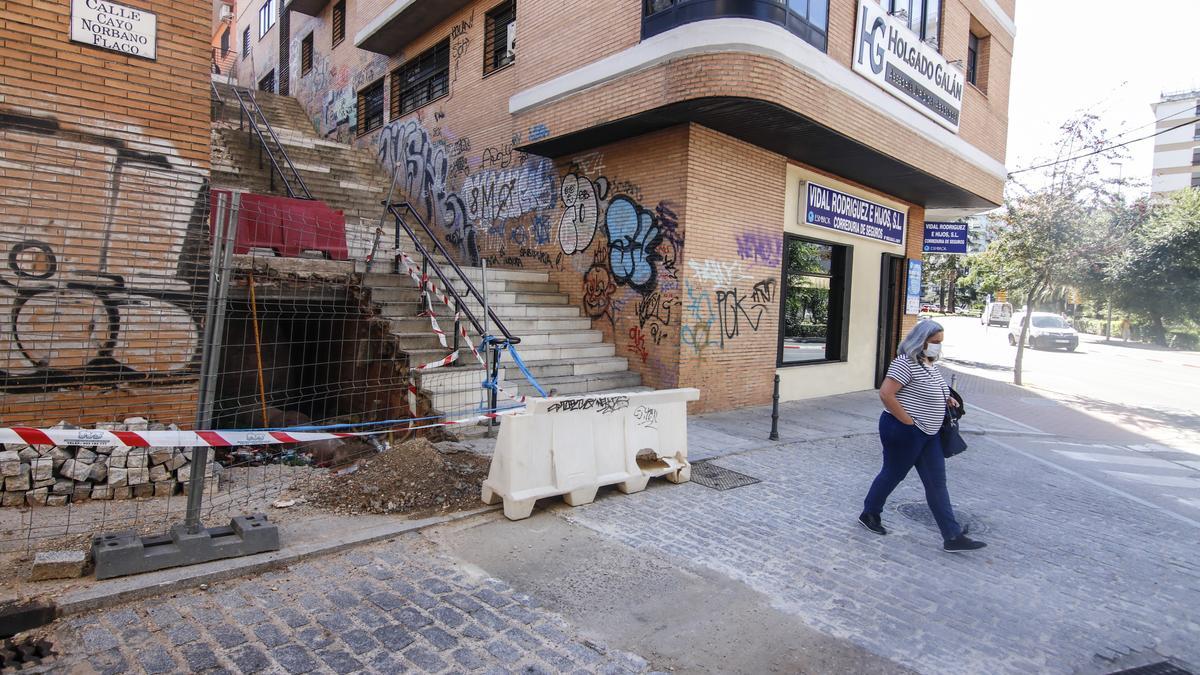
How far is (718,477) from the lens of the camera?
255 inches

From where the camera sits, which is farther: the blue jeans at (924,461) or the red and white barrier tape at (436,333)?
the red and white barrier tape at (436,333)

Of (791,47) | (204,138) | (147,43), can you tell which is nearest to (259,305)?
(204,138)

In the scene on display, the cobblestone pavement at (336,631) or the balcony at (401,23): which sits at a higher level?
the balcony at (401,23)

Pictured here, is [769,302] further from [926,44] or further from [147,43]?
[147,43]

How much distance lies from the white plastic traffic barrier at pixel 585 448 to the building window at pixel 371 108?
14532 millimetres

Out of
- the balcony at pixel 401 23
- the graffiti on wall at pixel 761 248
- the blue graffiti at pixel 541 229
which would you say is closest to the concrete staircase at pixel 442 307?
the blue graffiti at pixel 541 229

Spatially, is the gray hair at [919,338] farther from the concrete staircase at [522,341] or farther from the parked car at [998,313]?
the parked car at [998,313]

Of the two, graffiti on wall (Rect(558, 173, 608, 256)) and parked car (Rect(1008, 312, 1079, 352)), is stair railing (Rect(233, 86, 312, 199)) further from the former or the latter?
parked car (Rect(1008, 312, 1079, 352))

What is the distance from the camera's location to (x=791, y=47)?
834 centimetres

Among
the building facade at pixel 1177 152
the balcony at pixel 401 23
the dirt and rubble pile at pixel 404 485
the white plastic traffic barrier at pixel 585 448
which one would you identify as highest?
the building facade at pixel 1177 152

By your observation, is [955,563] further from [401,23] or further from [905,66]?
[401,23]

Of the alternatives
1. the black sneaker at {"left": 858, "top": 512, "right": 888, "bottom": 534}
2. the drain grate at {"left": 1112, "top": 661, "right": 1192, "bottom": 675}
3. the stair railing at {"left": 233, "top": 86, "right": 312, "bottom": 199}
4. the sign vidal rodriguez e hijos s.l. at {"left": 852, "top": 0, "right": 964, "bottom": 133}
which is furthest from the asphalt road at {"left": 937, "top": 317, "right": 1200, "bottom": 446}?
the stair railing at {"left": 233, "top": 86, "right": 312, "bottom": 199}

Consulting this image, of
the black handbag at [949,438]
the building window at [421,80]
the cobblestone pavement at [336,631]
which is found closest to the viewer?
the cobblestone pavement at [336,631]

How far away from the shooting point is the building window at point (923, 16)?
1123 cm
